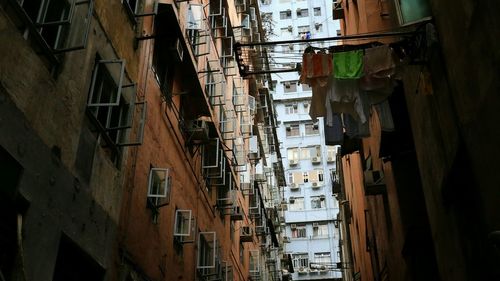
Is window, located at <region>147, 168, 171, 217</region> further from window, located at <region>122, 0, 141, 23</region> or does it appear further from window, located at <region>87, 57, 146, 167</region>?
window, located at <region>122, 0, 141, 23</region>

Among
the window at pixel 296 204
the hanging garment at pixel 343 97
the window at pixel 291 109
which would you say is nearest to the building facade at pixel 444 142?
the hanging garment at pixel 343 97

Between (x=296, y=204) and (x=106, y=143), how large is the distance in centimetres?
4860

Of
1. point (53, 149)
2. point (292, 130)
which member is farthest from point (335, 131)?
point (292, 130)

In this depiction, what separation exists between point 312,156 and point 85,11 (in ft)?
170

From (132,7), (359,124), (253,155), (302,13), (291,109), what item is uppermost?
(302,13)

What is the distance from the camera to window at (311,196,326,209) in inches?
2269

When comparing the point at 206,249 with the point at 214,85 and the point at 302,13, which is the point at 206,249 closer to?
the point at 214,85

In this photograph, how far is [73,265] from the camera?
30.0 ft


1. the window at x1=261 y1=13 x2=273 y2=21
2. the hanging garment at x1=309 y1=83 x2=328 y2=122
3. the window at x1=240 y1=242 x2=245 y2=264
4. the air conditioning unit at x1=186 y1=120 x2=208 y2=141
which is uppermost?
the window at x1=261 y1=13 x2=273 y2=21

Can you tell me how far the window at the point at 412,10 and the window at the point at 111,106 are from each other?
520 centimetres

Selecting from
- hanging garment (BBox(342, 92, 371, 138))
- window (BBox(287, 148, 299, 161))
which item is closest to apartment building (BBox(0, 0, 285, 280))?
hanging garment (BBox(342, 92, 371, 138))

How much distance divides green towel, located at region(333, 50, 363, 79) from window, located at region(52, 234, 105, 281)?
17.9 feet

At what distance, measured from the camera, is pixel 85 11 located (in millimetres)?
9344

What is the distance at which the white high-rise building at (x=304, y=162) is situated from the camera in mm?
55938
